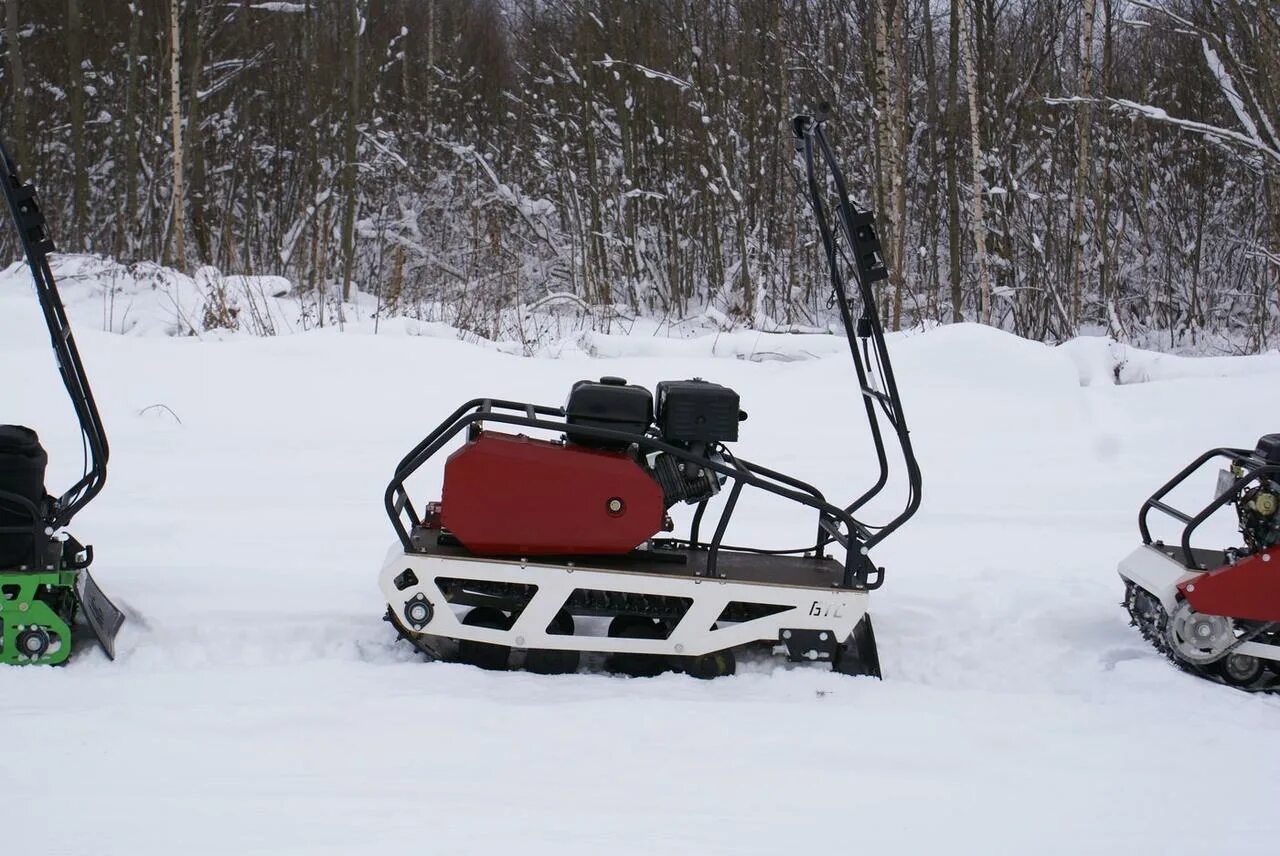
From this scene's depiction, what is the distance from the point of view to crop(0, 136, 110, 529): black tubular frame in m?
3.73

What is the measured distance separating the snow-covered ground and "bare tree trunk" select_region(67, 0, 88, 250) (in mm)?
10586

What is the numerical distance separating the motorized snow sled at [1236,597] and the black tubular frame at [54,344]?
3734mm

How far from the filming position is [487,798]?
2830 mm

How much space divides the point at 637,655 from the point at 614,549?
15.8 inches

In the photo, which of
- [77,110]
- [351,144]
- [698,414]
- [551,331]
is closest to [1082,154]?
[551,331]

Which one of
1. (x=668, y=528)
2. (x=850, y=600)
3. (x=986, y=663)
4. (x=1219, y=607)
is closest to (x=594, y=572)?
(x=668, y=528)

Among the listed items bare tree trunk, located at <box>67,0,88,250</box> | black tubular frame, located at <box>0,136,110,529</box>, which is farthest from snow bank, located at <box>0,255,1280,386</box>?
black tubular frame, located at <box>0,136,110,529</box>

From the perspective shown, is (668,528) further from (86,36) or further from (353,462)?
(86,36)

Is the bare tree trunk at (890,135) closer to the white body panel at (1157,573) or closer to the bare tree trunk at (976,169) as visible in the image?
the bare tree trunk at (976,169)

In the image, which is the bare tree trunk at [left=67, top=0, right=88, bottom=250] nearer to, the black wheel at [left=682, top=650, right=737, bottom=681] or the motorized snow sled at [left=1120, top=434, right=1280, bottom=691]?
the black wheel at [left=682, top=650, right=737, bottom=681]

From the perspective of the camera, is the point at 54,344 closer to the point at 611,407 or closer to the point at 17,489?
the point at 17,489

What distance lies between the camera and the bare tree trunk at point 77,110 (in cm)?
1550

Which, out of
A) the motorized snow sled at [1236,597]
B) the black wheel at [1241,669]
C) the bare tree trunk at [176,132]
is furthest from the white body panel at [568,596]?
the bare tree trunk at [176,132]

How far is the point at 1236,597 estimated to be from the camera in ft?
12.7
